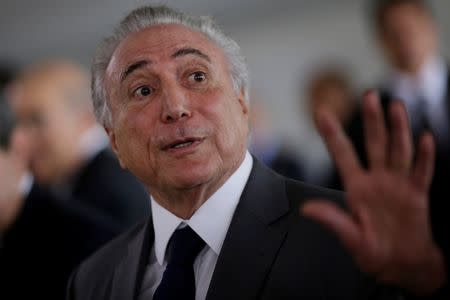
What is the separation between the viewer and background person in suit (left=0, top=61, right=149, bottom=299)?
5.37ft

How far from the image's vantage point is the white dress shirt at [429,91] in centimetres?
188

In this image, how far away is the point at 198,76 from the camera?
1177 millimetres

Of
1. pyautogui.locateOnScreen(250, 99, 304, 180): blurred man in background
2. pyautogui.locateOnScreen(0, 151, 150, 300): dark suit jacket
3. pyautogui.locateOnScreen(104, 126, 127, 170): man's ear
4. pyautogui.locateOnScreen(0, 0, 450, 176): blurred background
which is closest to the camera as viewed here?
pyautogui.locateOnScreen(104, 126, 127, 170): man's ear

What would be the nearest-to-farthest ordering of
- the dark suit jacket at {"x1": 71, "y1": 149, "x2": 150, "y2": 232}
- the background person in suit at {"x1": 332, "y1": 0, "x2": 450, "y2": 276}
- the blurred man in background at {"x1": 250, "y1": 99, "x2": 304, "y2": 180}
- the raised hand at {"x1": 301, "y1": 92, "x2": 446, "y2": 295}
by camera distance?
Result: the raised hand at {"x1": 301, "y1": 92, "x2": 446, "y2": 295} → the background person in suit at {"x1": 332, "y1": 0, "x2": 450, "y2": 276} → the dark suit jacket at {"x1": 71, "y1": 149, "x2": 150, "y2": 232} → the blurred man in background at {"x1": 250, "y1": 99, "x2": 304, "y2": 180}

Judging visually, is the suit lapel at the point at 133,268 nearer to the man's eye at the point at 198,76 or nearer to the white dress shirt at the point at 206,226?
the white dress shirt at the point at 206,226

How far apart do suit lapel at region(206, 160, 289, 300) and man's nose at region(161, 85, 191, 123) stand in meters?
0.16

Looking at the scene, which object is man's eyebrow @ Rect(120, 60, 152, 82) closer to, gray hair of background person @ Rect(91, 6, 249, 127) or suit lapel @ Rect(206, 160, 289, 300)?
gray hair of background person @ Rect(91, 6, 249, 127)

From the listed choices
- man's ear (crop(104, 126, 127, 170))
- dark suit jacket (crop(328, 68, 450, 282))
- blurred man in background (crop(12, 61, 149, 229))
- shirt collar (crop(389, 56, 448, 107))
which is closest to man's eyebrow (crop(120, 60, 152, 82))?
man's ear (crop(104, 126, 127, 170))

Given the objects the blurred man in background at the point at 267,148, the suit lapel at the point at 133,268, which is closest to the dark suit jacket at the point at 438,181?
the suit lapel at the point at 133,268

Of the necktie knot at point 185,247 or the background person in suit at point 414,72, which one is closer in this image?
the necktie knot at point 185,247

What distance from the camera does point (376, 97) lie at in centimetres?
89

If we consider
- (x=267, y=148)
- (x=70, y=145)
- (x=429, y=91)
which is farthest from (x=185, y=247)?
(x=267, y=148)

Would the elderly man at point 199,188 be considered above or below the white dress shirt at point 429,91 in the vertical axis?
above

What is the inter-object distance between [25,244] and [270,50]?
4005mm
